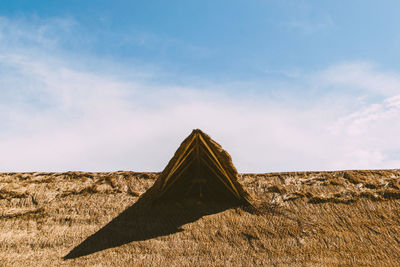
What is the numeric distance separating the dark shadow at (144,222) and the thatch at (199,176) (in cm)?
12

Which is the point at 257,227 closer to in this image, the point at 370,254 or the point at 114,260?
the point at 370,254

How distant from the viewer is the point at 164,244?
8.86ft

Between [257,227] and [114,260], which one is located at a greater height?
[257,227]

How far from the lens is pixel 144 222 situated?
9.87ft

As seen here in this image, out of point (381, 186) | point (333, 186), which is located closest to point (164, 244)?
point (333, 186)

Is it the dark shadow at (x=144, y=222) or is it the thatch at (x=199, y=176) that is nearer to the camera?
the dark shadow at (x=144, y=222)

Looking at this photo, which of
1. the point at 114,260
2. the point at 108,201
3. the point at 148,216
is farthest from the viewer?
the point at 108,201

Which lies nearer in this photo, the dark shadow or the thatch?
the dark shadow

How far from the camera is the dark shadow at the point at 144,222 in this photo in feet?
8.95

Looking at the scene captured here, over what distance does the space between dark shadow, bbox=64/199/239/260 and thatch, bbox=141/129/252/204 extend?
0.12 meters

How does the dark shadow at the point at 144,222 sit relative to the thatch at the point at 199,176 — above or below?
below

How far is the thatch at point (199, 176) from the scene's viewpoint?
2930 mm

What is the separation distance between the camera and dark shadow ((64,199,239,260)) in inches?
107

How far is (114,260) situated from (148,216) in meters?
0.64
